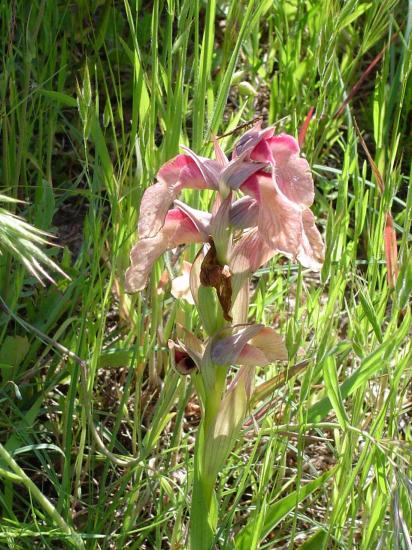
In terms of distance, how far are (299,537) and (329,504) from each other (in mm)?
110

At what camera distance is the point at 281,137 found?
0.95 metres

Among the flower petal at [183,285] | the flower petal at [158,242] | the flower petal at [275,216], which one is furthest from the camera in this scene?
the flower petal at [183,285]

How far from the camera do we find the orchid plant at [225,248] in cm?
94

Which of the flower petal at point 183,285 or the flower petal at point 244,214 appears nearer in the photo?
the flower petal at point 244,214

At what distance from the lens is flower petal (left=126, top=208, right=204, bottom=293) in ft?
3.31

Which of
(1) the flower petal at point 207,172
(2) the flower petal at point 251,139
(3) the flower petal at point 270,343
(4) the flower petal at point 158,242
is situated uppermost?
(2) the flower petal at point 251,139

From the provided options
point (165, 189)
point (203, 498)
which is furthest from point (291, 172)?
point (203, 498)

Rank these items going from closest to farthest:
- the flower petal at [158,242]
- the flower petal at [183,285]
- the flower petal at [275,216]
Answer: the flower petal at [275,216], the flower petal at [158,242], the flower petal at [183,285]

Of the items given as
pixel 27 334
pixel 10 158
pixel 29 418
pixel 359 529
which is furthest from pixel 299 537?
pixel 10 158

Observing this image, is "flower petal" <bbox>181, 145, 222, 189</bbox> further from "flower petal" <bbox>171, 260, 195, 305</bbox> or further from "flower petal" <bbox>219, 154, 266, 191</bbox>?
"flower petal" <bbox>171, 260, 195, 305</bbox>

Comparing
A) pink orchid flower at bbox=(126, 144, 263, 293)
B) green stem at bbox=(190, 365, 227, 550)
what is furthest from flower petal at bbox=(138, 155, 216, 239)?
green stem at bbox=(190, 365, 227, 550)

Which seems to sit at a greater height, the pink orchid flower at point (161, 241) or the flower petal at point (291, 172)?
the flower petal at point (291, 172)

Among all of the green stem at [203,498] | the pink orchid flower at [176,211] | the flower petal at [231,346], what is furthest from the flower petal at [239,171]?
the green stem at [203,498]

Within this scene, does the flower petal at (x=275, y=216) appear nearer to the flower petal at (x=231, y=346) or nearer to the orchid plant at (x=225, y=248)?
the orchid plant at (x=225, y=248)
